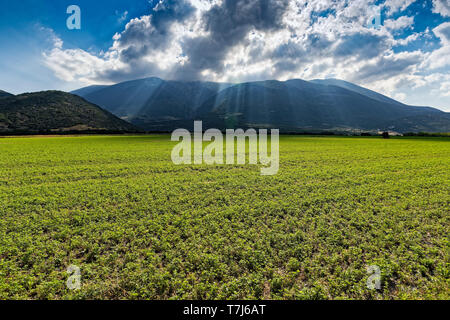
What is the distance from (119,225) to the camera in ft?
35.7

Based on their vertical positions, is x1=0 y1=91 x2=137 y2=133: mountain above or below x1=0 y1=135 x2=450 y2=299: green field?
above

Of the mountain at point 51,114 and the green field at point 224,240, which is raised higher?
the mountain at point 51,114

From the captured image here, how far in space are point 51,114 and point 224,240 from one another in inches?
7759

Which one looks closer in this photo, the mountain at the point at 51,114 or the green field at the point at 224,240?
the green field at the point at 224,240

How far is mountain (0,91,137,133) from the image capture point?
13112cm

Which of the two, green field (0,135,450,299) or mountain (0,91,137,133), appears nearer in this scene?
green field (0,135,450,299)

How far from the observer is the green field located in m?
6.86

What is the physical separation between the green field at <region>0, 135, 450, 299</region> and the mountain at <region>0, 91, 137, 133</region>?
12988 centimetres

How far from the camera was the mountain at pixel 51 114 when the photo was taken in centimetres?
13112

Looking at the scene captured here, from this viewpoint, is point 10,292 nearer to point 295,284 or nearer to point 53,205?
point 53,205

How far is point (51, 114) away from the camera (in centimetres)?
15062

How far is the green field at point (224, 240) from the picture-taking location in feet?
22.5

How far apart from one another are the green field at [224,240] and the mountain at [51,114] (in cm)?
12988

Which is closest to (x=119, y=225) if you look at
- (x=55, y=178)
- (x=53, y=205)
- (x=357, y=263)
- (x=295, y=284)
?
(x=53, y=205)
